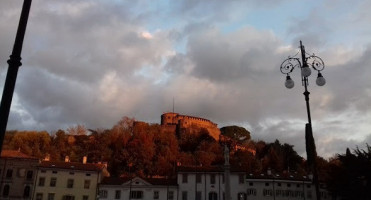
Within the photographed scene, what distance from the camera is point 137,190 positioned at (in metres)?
53.5

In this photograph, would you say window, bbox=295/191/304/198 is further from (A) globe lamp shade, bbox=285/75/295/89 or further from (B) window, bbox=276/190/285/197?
(A) globe lamp shade, bbox=285/75/295/89

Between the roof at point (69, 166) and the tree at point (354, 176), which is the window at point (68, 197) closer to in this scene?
the roof at point (69, 166)

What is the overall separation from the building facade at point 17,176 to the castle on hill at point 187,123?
245 ft

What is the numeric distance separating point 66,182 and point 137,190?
10.4 meters

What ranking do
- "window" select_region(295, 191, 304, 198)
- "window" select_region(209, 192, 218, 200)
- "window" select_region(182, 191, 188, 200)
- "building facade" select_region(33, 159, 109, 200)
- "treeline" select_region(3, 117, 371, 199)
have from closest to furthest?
"building facade" select_region(33, 159, 109, 200)
"window" select_region(182, 191, 188, 200)
"window" select_region(209, 192, 218, 200)
"window" select_region(295, 191, 304, 198)
"treeline" select_region(3, 117, 371, 199)

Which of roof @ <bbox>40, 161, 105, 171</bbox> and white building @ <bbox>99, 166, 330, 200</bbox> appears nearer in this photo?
white building @ <bbox>99, 166, 330, 200</bbox>

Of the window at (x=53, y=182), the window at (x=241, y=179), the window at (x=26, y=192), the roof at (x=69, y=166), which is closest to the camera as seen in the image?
the window at (x=26, y=192)

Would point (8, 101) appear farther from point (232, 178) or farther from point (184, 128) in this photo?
point (184, 128)

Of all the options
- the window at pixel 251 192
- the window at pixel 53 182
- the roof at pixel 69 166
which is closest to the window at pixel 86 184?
the roof at pixel 69 166

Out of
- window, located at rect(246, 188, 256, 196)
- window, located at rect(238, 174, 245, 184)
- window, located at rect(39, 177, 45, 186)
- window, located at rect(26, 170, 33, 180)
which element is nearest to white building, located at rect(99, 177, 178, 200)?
window, located at rect(39, 177, 45, 186)

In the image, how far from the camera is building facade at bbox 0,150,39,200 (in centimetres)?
5212

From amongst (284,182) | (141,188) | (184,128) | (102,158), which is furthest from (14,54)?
(184,128)

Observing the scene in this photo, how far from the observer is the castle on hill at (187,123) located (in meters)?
128

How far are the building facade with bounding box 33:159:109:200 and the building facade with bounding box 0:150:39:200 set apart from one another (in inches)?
38.9
